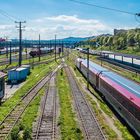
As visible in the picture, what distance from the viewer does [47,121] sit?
95.8ft

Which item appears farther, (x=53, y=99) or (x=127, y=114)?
(x=53, y=99)

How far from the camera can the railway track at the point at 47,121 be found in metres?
24.5

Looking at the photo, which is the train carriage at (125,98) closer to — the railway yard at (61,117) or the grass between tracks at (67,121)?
the railway yard at (61,117)

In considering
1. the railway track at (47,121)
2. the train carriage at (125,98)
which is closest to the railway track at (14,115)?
the railway track at (47,121)

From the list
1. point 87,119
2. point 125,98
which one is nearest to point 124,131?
point 125,98

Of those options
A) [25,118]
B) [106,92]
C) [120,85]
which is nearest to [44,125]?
[25,118]

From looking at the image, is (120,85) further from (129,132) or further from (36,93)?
(36,93)

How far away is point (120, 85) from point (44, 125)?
9006mm

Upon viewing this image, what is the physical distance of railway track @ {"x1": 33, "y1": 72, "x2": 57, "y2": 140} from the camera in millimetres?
24469

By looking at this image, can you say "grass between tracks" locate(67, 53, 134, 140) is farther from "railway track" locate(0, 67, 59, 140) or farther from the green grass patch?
"railway track" locate(0, 67, 59, 140)

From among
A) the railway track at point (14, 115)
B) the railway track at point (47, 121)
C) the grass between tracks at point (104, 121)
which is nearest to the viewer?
the railway track at point (47, 121)

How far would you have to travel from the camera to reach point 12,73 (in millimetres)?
61188

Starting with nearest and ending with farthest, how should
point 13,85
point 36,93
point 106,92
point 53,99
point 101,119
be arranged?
point 101,119 → point 106,92 → point 53,99 → point 36,93 → point 13,85

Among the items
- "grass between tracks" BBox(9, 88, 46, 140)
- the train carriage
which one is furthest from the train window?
"grass between tracks" BBox(9, 88, 46, 140)
